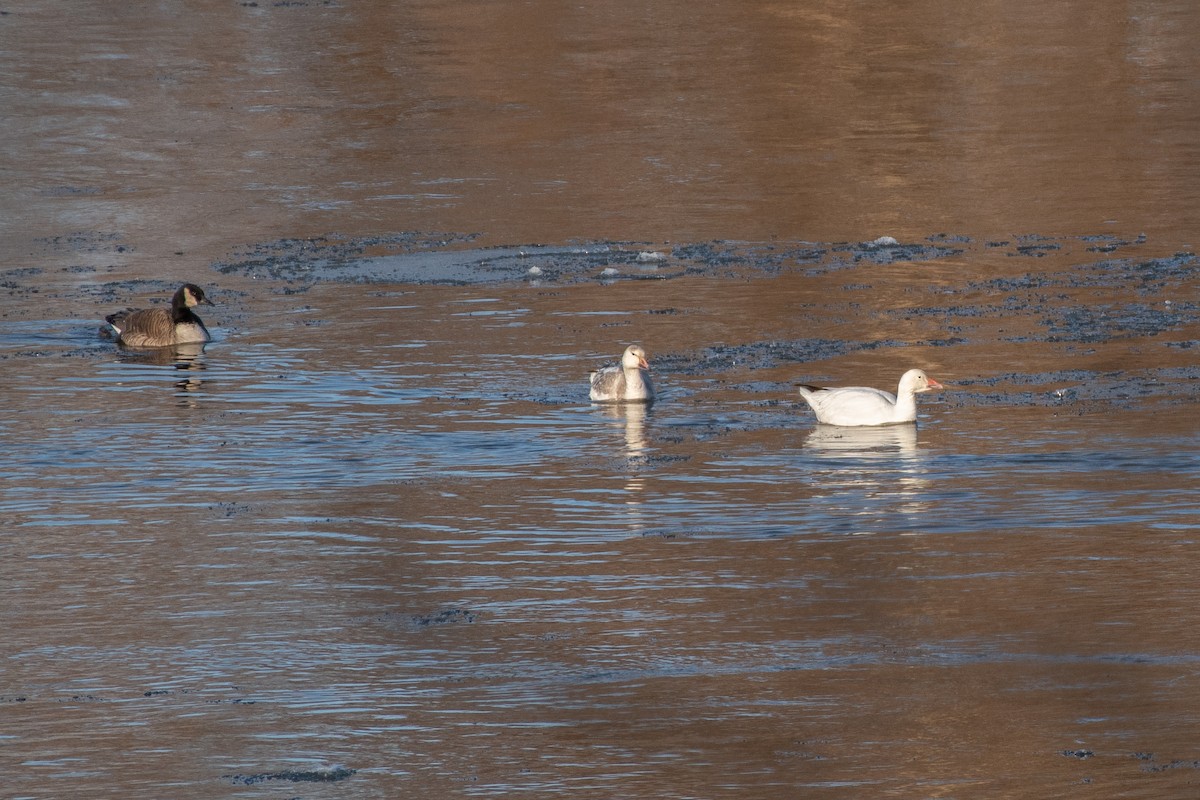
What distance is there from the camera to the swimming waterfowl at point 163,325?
1673 centimetres

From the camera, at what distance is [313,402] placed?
571 inches

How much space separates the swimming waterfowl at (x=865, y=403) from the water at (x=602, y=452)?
163 mm

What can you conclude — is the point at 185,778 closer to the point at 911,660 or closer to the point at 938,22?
the point at 911,660

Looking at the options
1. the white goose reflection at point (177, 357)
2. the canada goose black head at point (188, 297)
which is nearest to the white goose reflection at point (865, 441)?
the white goose reflection at point (177, 357)

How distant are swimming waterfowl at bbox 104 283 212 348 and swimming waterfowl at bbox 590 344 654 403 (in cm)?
424

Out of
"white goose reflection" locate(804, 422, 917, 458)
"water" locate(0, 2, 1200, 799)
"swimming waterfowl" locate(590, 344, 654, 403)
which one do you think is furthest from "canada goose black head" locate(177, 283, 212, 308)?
"white goose reflection" locate(804, 422, 917, 458)

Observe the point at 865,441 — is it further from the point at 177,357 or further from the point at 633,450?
the point at 177,357

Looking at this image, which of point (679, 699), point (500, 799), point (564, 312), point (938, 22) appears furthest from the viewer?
point (938, 22)

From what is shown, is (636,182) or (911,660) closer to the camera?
(911,660)

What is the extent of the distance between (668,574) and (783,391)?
4.46 meters

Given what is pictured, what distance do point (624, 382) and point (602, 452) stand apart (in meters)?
1.10

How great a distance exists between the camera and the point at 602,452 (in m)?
13.0

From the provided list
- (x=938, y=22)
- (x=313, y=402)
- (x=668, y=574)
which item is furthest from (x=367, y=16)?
(x=668, y=574)

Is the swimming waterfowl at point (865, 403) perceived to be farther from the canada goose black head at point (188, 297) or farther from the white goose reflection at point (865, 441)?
the canada goose black head at point (188, 297)
